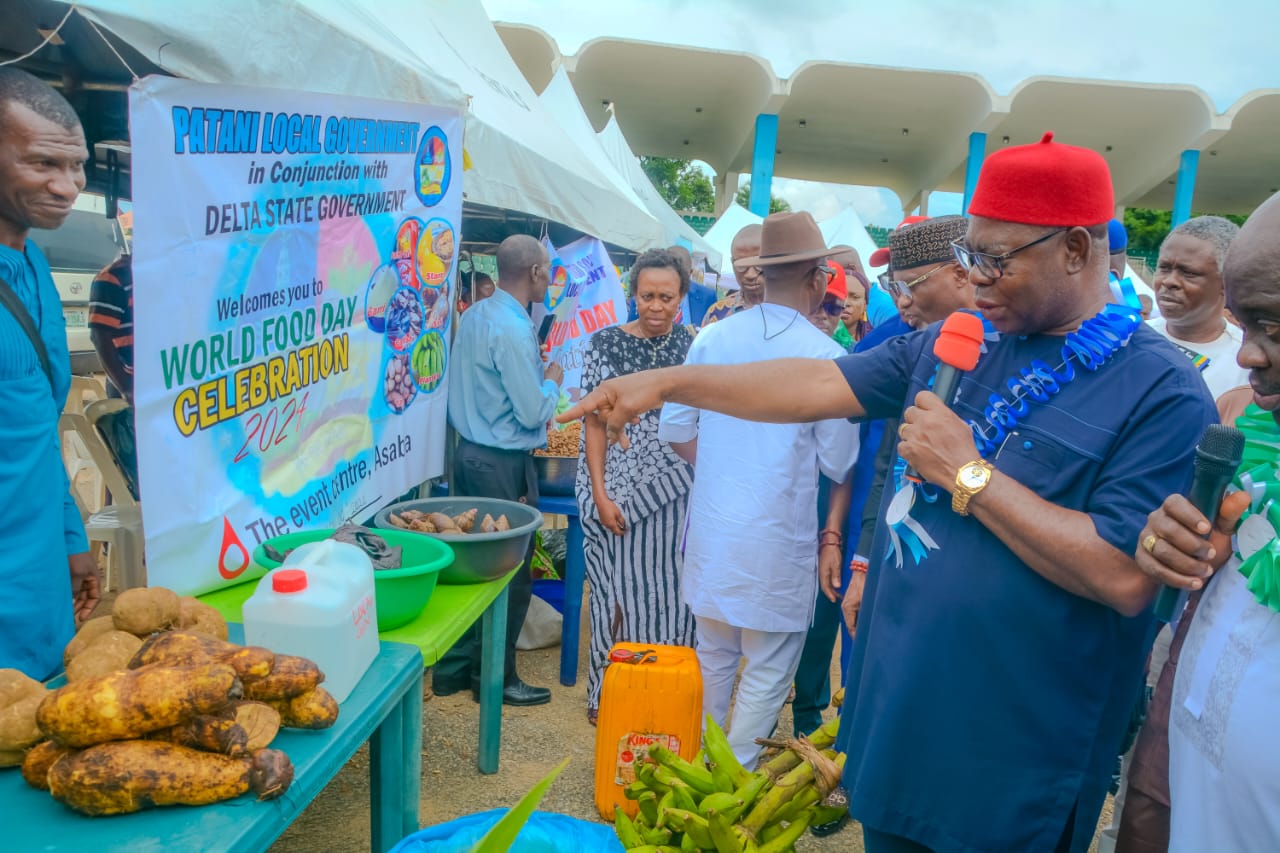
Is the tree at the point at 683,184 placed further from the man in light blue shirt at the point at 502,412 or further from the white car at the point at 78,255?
the man in light blue shirt at the point at 502,412

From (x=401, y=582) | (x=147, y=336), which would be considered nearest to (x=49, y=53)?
(x=147, y=336)

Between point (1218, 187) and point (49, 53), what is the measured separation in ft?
93.5

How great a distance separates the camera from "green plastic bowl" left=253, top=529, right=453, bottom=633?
2.18 m

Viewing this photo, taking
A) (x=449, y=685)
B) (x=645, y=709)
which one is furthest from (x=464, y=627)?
(x=449, y=685)

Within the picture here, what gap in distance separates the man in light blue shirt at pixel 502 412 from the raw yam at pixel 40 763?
2.73 m

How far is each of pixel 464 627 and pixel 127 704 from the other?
120 cm

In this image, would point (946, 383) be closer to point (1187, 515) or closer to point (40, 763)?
point (1187, 515)

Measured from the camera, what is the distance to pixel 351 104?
283 centimetres

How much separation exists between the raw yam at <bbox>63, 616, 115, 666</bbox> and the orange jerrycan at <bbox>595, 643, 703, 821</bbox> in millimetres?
1769

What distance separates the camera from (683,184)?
125 feet

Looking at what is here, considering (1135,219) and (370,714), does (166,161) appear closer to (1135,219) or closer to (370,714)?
(370,714)

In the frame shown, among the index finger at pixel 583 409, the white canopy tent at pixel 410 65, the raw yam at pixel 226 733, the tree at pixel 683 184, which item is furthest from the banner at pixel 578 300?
the tree at pixel 683 184

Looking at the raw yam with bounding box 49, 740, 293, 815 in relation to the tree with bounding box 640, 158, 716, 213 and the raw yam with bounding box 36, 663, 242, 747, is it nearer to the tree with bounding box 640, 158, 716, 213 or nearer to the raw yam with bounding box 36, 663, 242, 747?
the raw yam with bounding box 36, 663, 242, 747

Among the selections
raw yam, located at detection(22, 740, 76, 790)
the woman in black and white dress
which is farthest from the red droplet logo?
the woman in black and white dress
